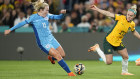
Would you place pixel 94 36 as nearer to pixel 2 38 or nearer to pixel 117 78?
pixel 2 38

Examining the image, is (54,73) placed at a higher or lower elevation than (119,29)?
lower

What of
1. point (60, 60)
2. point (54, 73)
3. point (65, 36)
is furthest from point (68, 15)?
point (60, 60)

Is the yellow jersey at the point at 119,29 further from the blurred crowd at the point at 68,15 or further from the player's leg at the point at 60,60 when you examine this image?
the blurred crowd at the point at 68,15

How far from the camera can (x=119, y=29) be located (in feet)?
37.4

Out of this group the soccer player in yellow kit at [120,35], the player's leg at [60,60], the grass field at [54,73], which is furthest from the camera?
the soccer player in yellow kit at [120,35]

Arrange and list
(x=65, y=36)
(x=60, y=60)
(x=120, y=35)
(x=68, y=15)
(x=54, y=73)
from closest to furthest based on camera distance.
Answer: (x=60, y=60)
(x=120, y=35)
(x=54, y=73)
(x=65, y=36)
(x=68, y=15)

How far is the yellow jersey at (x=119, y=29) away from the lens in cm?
1128

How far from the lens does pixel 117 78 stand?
10258 millimetres

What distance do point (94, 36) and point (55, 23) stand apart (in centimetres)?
199

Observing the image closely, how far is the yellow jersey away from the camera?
37.0 ft

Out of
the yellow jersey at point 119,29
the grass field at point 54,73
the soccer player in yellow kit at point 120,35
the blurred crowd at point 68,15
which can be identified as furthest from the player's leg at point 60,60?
the blurred crowd at point 68,15

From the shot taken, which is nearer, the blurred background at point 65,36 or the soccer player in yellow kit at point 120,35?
the soccer player in yellow kit at point 120,35

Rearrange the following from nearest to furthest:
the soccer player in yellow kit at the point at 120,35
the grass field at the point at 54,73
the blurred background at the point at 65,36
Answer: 1. the grass field at the point at 54,73
2. the soccer player in yellow kit at the point at 120,35
3. the blurred background at the point at 65,36

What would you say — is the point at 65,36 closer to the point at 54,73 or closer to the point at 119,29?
the point at 54,73
